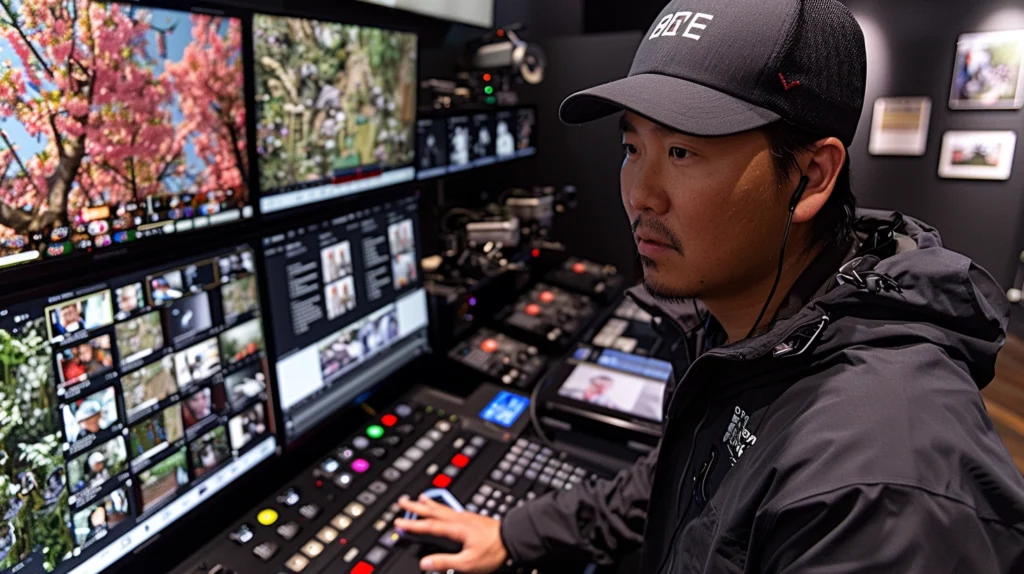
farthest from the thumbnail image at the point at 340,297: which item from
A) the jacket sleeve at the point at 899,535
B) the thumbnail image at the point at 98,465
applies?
the jacket sleeve at the point at 899,535

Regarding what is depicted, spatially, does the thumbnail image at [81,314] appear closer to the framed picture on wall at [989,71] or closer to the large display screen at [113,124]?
the large display screen at [113,124]

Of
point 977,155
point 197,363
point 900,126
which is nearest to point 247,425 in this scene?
point 197,363

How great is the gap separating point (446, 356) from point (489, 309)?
30cm

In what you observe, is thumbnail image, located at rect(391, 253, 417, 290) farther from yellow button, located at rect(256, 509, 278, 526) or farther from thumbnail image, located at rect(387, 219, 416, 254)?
yellow button, located at rect(256, 509, 278, 526)

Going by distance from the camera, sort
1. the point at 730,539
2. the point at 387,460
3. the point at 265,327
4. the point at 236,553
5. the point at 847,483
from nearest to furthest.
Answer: the point at 847,483, the point at 730,539, the point at 236,553, the point at 265,327, the point at 387,460

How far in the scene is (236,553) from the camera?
116 centimetres

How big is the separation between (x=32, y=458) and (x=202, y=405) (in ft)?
0.91

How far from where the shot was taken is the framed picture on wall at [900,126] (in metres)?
1.87

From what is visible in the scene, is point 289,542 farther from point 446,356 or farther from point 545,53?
point 545,53

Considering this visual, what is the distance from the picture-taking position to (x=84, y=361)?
950mm

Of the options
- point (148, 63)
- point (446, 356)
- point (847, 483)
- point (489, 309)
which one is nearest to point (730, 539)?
point (847, 483)

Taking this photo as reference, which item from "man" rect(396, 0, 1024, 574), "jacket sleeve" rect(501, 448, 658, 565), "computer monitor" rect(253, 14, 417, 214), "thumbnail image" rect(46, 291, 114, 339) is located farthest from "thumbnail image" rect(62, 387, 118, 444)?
"man" rect(396, 0, 1024, 574)

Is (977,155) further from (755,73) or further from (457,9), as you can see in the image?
(457,9)

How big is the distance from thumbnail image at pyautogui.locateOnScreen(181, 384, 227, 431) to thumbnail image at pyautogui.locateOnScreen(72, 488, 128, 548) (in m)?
0.15
